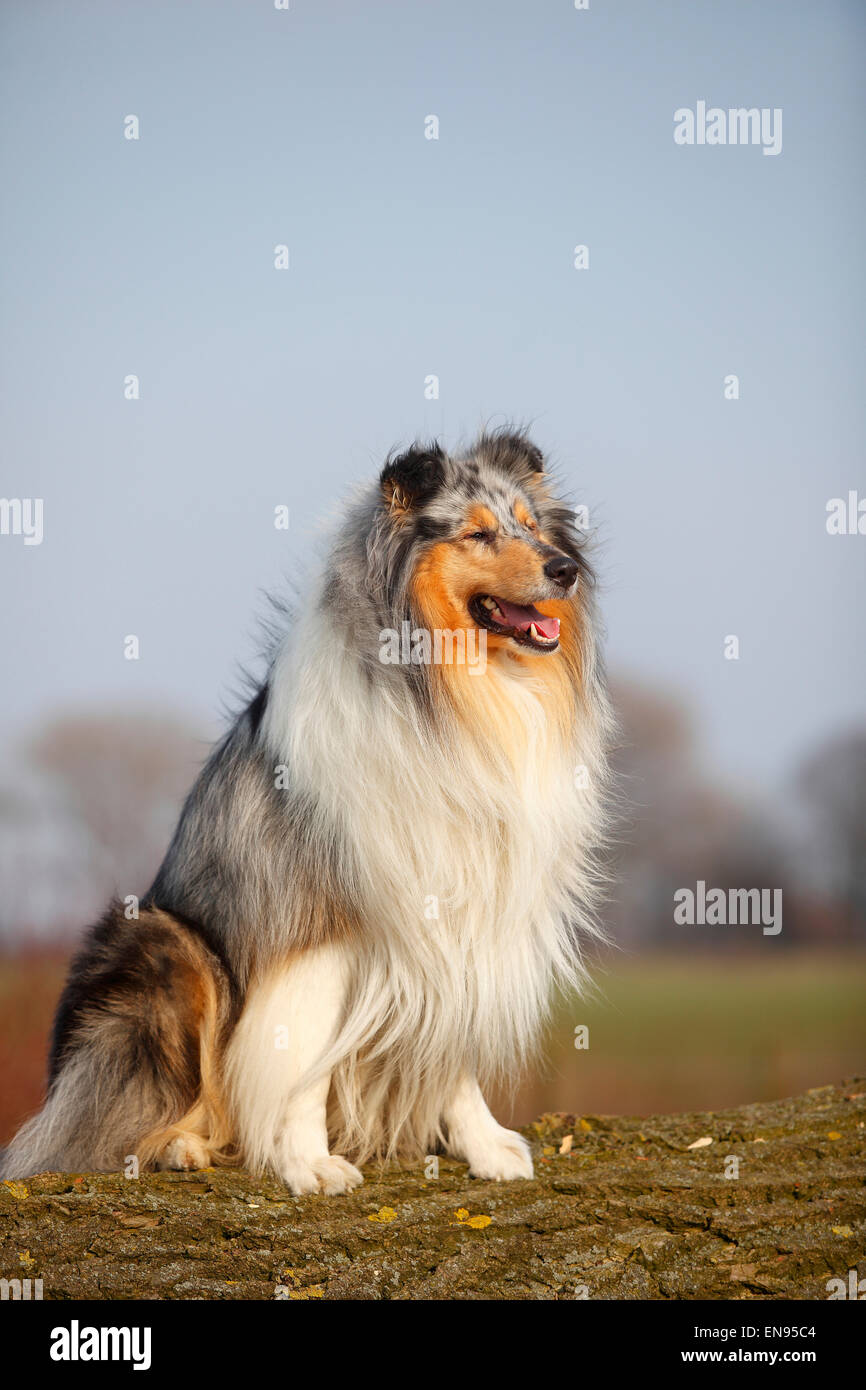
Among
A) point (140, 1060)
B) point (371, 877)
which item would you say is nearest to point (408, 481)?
point (371, 877)

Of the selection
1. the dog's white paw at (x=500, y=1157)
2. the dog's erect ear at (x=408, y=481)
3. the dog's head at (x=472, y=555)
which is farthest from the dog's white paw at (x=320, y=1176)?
the dog's erect ear at (x=408, y=481)

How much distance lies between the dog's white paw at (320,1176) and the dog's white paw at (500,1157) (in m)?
0.50

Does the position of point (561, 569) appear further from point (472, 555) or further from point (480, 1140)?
point (480, 1140)

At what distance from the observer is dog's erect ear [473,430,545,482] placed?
4.89m

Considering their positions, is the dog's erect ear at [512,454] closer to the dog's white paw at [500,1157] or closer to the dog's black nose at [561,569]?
the dog's black nose at [561,569]

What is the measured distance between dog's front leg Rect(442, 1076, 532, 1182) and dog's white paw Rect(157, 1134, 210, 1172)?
94 centimetres

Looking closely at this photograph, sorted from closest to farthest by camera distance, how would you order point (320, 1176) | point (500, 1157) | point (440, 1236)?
point (440, 1236), point (320, 1176), point (500, 1157)

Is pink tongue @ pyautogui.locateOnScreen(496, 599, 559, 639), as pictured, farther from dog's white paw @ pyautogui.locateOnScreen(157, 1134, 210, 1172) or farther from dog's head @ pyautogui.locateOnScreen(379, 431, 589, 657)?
dog's white paw @ pyautogui.locateOnScreen(157, 1134, 210, 1172)

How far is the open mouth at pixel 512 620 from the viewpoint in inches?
181

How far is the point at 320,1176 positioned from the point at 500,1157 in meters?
0.73

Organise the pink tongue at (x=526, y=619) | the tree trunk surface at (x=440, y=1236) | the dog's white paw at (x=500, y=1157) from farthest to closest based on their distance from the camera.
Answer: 1. the dog's white paw at (x=500, y=1157)
2. the pink tongue at (x=526, y=619)
3. the tree trunk surface at (x=440, y=1236)

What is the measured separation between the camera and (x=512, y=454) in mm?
4930

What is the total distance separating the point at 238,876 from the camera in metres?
4.68

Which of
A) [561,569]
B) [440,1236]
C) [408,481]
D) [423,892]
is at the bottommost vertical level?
[440,1236]
